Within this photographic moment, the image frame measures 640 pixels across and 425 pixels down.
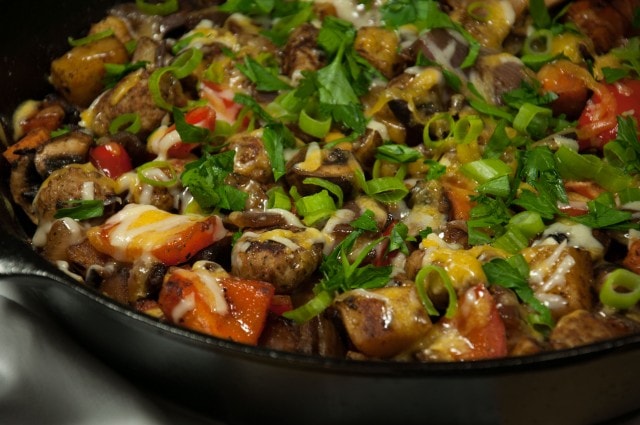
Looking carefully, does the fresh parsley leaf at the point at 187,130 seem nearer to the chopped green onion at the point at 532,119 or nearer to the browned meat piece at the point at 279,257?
the browned meat piece at the point at 279,257

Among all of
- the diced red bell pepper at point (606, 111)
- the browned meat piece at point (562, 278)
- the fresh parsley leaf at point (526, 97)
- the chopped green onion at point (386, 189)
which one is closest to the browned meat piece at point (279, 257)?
the chopped green onion at point (386, 189)

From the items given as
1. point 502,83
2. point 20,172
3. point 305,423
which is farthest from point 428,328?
point 20,172

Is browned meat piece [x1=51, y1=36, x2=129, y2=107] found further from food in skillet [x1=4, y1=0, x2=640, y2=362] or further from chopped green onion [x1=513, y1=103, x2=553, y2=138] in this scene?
chopped green onion [x1=513, y1=103, x2=553, y2=138]

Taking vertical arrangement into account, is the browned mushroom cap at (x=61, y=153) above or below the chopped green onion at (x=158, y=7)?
below

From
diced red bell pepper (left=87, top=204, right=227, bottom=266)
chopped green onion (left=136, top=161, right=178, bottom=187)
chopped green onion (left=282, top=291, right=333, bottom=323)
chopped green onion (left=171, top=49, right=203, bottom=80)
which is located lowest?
chopped green onion (left=282, top=291, right=333, bottom=323)

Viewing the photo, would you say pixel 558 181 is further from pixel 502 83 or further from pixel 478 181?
pixel 502 83

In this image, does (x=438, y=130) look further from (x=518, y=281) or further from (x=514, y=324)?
(x=514, y=324)

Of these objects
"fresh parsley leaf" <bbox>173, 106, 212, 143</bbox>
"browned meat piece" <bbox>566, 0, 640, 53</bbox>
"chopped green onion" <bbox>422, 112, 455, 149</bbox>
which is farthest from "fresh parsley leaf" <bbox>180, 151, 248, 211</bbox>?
"browned meat piece" <bbox>566, 0, 640, 53</bbox>

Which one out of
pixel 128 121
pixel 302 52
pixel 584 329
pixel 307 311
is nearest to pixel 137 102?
pixel 128 121
